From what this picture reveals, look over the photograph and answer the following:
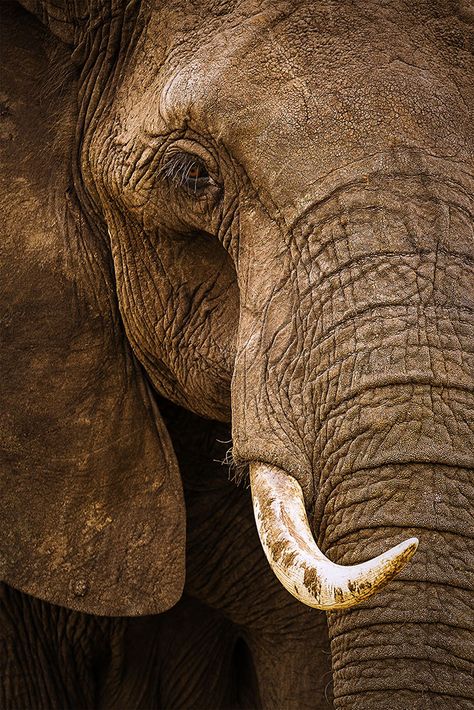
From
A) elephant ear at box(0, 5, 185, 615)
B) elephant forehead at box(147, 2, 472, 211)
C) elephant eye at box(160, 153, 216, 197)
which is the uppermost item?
elephant forehead at box(147, 2, 472, 211)

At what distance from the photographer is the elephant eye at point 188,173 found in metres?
3.34

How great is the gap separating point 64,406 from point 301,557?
1.17 meters

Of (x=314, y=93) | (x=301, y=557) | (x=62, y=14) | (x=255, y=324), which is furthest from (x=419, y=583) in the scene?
(x=62, y=14)

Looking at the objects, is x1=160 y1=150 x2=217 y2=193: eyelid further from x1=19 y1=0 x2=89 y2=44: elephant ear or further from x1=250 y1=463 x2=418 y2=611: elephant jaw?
x1=250 y1=463 x2=418 y2=611: elephant jaw

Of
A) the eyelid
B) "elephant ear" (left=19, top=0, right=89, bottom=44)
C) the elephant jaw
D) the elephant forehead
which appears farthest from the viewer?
"elephant ear" (left=19, top=0, right=89, bottom=44)

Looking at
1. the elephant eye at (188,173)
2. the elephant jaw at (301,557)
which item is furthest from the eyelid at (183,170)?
the elephant jaw at (301,557)

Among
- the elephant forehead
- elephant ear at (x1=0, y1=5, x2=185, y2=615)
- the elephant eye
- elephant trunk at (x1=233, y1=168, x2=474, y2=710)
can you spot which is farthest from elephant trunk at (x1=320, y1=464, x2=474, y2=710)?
elephant ear at (x1=0, y1=5, x2=185, y2=615)

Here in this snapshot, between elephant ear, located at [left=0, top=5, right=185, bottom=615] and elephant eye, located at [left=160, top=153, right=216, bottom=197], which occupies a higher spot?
elephant eye, located at [left=160, top=153, right=216, bottom=197]

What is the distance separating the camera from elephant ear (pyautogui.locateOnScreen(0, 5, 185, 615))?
3.72m

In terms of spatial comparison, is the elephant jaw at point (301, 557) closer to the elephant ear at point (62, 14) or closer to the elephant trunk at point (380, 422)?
the elephant trunk at point (380, 422)

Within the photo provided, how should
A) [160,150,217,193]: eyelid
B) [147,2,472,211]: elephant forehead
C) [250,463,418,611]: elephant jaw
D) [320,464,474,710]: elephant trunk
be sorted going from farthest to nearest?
[160,150,217,193]: eyelid
[147,2,472,211]: elephant forehead
[320,464,474,710]: elephant trunk
[250,463,418,611]: elephant jaw

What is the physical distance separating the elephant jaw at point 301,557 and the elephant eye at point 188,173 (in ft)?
1.95

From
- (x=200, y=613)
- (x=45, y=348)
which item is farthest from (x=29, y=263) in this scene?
(x=200, y=613)

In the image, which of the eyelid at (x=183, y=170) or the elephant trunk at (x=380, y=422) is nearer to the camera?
the elephant trunk at (x=380, y=422)
